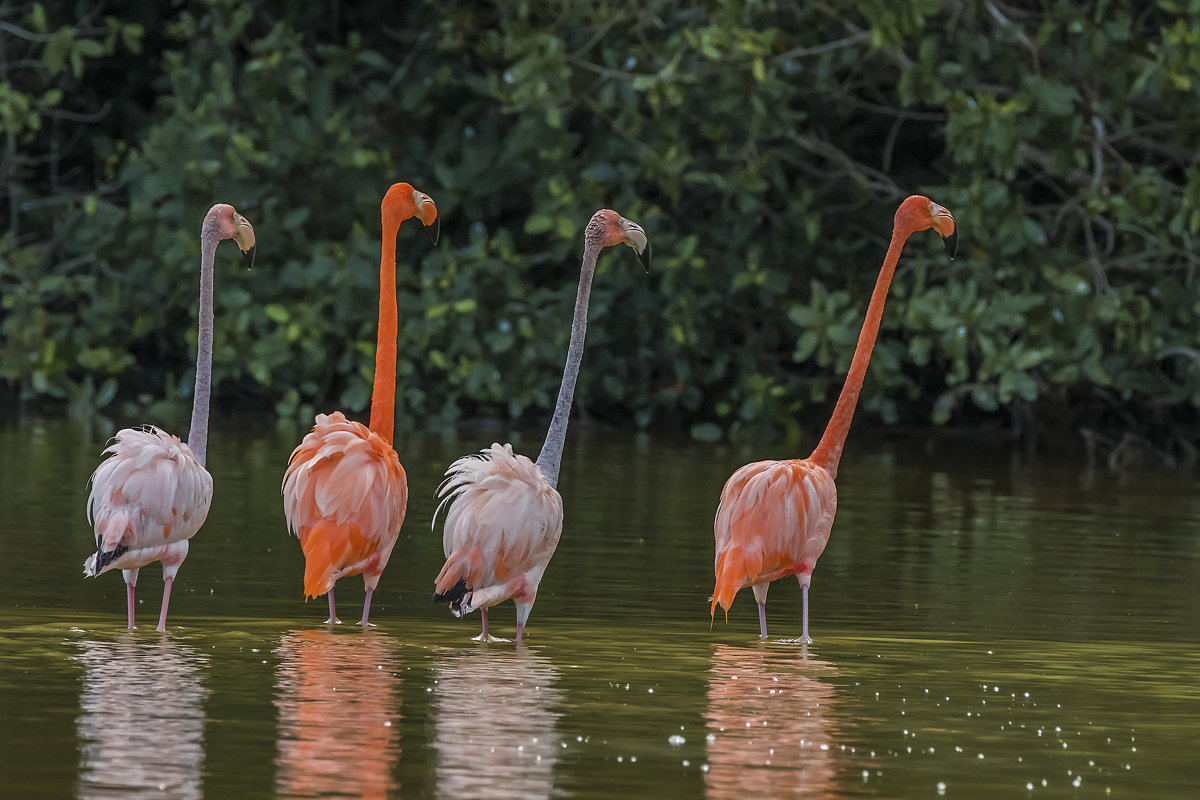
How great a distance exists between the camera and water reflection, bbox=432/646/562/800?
5.23 metres

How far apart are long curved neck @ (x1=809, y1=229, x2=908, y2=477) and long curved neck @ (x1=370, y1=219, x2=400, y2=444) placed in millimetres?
Result: 1795

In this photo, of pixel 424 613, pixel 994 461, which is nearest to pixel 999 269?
pixel 994 461

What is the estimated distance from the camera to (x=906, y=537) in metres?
11.6

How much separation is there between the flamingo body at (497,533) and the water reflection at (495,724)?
0.76 ft

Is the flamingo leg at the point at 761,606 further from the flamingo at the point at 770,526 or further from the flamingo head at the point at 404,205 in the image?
the flamingo head at the point at 404,205

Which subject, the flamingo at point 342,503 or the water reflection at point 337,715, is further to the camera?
the flamingo at point 342,503

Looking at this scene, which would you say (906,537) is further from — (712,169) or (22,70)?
(22,70)

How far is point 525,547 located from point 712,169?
1198 cm

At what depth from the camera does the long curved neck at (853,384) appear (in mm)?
8500

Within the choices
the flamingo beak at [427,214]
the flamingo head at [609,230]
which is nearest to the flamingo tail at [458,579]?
the flamingo head at [609,230]

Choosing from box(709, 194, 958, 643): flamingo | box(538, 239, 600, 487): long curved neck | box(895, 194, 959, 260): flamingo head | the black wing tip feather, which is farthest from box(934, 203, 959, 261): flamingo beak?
the black wing tip feather

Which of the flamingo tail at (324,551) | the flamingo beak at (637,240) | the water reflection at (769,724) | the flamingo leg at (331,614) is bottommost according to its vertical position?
the water reflection at (769,724)

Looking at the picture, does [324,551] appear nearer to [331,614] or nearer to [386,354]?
[331,614]

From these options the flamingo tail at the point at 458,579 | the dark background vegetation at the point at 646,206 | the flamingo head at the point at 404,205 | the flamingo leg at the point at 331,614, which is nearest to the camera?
the flamingo tail at the point at 458,579
